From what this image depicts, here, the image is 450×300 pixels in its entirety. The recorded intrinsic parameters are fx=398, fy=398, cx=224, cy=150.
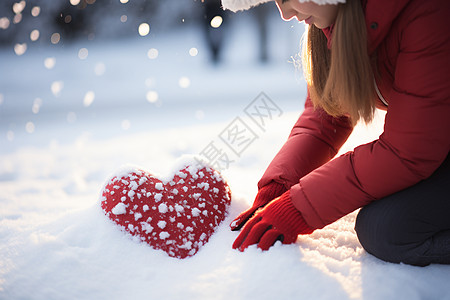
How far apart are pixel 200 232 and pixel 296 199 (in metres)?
0.27

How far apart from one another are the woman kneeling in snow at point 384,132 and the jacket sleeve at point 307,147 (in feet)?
0.50

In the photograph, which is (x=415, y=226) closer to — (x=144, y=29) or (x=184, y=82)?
(x=184, y=82)

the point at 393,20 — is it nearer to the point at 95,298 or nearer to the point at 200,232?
the point at 200,232

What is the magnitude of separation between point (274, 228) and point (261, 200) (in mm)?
168

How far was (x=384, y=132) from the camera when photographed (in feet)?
3.00

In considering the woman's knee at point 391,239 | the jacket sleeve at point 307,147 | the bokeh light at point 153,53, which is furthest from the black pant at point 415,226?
the bokeh light at point 153,53

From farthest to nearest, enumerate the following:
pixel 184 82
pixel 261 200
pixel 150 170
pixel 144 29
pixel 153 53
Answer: pixel 144 29 → pixel 153 53 → pixel 184 82 → pixel 150 170 → pixel 261 200

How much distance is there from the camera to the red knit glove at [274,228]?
3.13ft

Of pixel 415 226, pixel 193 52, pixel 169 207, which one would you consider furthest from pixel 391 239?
pixel 193 52

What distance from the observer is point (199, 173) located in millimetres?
1164

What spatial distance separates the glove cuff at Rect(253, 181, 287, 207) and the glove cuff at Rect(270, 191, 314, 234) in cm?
13

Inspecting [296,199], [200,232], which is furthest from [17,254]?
[296,199]

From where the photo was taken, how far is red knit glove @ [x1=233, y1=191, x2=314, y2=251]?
37.5 inches

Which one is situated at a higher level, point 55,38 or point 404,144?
point 55,38
